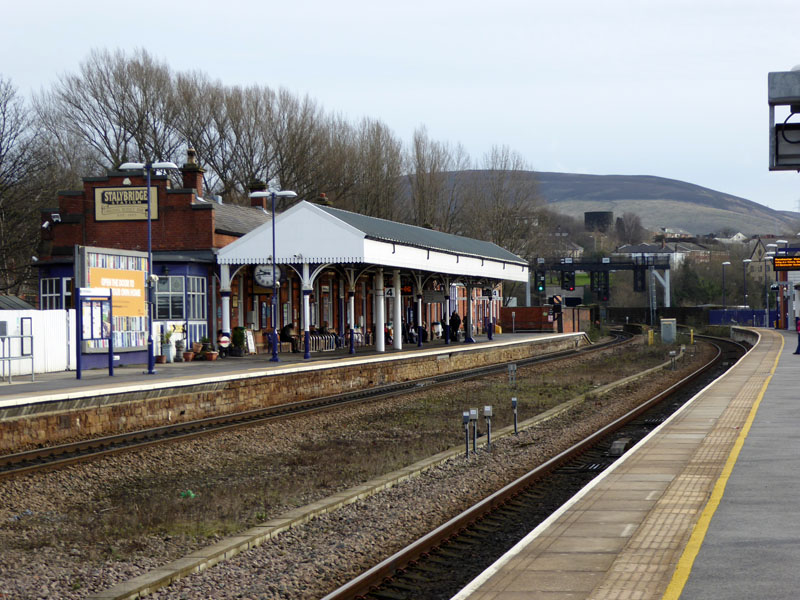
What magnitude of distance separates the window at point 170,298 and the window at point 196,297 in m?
0.33

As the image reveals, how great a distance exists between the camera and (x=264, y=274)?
3925 cm

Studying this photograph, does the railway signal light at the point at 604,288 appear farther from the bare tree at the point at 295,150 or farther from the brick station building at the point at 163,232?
the brick station building at the point at 163,232

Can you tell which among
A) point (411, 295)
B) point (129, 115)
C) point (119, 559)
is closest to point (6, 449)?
point (119, 559)

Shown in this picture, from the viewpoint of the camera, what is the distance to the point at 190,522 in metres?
11.6

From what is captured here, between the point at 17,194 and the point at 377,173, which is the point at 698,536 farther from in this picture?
the point at 377,173

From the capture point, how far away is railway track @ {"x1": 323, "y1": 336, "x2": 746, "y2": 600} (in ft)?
29.1

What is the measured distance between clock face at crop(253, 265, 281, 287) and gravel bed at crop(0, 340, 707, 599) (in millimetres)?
18296

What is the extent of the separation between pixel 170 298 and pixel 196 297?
1.36m

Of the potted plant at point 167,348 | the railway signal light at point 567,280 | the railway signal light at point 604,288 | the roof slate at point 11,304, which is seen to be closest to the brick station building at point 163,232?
the potted plant at point 167,348

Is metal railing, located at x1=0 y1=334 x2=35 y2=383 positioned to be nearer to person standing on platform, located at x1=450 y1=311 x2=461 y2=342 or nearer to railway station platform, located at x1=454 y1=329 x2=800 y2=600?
railway station platform, located at x1=454 y1=329 x2=800 y2=600

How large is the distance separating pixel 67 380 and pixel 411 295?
27828 millimetres

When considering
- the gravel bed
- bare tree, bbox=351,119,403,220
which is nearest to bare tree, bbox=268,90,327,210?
bare tree, bbox=351,119,403,220

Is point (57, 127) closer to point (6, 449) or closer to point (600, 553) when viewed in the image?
point (6, 449)

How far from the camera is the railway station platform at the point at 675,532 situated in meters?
7.71
